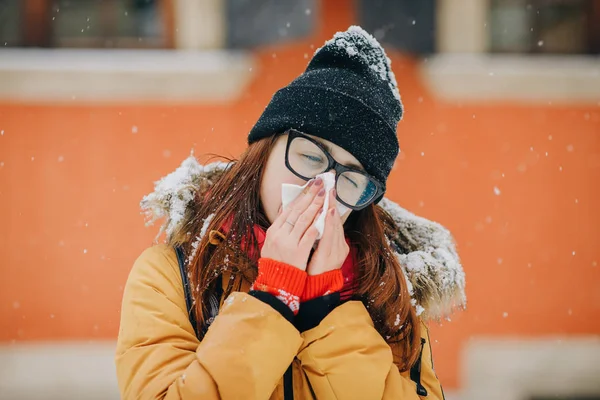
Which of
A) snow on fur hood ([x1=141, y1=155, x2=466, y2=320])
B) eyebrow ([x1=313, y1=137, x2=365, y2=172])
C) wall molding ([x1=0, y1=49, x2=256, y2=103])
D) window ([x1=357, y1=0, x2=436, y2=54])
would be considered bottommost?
snow on fur hood ([x1=141, y1=155, x2=466, y2=320])

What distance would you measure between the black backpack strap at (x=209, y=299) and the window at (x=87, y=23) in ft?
9.40

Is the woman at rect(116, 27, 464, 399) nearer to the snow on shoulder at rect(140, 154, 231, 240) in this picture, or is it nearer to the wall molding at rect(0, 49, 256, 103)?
the snow on shoulder at rect(140, 154, 231, 240)

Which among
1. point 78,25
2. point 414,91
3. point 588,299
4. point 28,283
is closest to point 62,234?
point 28,283

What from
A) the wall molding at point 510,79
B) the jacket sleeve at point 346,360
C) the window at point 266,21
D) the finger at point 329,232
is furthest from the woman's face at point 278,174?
the wall molding at point 510,79

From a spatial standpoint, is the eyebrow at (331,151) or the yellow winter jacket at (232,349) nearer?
the yellow winter jacket at (232,349)

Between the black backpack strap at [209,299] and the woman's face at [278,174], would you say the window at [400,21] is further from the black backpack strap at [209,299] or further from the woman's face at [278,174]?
the black backpack strap at [209,299]

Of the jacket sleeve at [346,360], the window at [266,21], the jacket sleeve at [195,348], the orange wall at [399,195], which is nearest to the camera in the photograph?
the jacket sleeve at [195,348]

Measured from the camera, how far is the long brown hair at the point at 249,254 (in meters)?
1.44

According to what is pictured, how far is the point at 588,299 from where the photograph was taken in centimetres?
403

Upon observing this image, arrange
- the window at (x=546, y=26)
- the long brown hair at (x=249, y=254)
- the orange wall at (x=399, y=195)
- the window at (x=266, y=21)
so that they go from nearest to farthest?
the long brown hair at (x=249, y=254), the window at (x=266, y=21), the orange wall at (x=399, y=195), the window at (x=546, y=26)

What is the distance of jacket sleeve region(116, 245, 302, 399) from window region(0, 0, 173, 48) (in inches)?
118

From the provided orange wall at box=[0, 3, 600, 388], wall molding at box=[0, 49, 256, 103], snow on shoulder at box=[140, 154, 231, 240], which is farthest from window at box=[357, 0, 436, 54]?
snow on shoulder at box=[140, 154, 231, 240]

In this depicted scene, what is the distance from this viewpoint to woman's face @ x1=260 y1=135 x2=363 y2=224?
1.49 meters

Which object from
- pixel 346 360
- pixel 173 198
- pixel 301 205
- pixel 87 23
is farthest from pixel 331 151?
pixel 87 23
